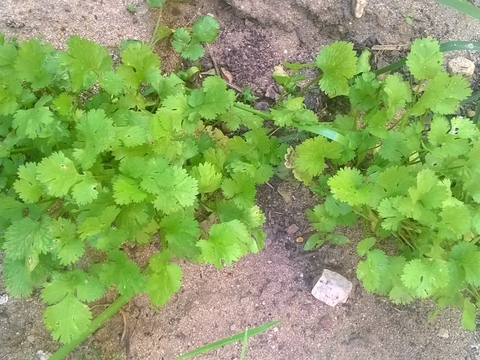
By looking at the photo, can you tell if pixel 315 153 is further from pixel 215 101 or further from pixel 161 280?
pixel 161 280

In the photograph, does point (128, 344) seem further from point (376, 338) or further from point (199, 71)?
point (199, 71)

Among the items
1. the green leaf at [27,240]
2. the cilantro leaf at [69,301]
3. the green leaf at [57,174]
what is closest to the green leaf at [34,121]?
the green leaf at [57,174]

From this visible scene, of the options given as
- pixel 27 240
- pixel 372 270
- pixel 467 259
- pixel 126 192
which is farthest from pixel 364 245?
pixel 27 240

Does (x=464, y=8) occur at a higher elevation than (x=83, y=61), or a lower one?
higher

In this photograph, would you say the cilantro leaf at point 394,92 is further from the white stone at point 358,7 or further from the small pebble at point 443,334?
the small pebble at point 443,334

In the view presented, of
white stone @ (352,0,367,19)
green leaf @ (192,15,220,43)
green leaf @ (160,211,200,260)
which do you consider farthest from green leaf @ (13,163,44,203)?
white stone @ (352,0,367,19)

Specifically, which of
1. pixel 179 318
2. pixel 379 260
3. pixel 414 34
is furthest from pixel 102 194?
pixel 414 34

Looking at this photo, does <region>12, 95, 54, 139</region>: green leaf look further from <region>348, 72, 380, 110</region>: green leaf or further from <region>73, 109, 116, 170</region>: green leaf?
<region>348, 72, 380, 110</region>: green leaf
